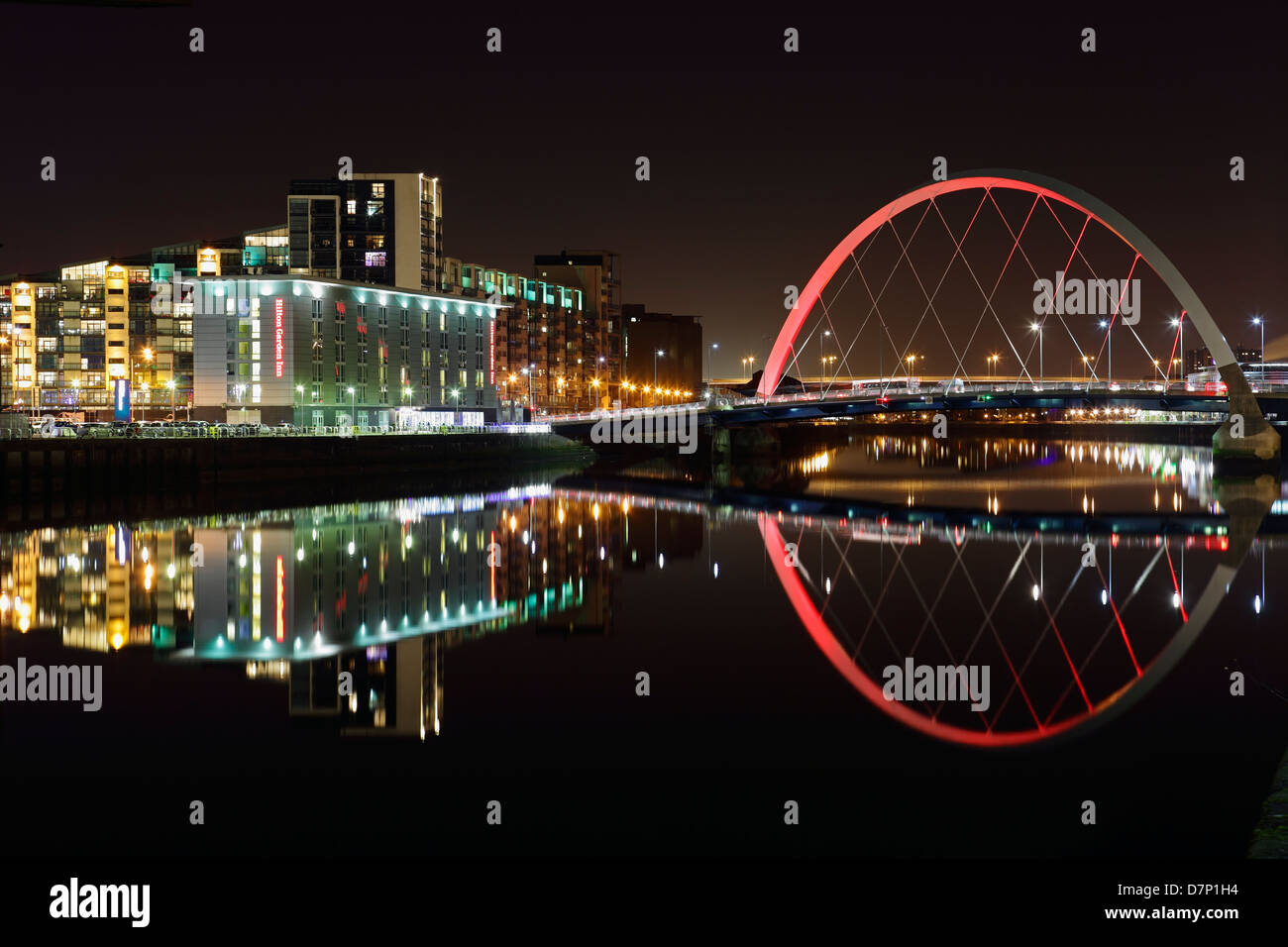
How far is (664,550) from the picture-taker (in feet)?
112

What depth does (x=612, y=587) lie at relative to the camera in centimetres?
2711

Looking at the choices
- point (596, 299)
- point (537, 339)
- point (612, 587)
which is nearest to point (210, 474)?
point (612, 587)

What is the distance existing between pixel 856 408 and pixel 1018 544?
3243 cm

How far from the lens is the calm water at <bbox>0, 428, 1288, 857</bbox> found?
1105 centimetres

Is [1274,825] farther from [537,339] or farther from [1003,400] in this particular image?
[537,339]

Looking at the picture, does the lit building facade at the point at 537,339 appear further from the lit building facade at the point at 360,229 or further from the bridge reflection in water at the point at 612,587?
the bridge reflection in water at the point at 612,587

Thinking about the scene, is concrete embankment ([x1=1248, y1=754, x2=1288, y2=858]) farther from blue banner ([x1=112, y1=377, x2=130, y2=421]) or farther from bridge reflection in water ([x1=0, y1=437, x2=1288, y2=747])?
blue banner ([x1=112, y1=377, x2=130, y2=421])

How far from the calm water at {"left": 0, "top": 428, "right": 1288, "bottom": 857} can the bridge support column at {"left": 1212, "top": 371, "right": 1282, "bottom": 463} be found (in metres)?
31.1

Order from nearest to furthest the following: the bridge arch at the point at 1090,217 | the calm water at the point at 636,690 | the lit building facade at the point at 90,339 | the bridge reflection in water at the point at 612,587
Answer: the calm water at the point at 636,690
the bridge reflection in water at the point at 612,587
the bridge arch at the point at 1090,217
the lit building facade at the point at 90,339

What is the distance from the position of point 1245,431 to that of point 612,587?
50.9 metres

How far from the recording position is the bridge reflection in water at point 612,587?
56.4 ft

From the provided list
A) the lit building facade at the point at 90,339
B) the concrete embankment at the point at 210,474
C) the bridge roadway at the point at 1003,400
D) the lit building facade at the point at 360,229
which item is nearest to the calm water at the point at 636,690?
the concrete embankment at the point at 210,474

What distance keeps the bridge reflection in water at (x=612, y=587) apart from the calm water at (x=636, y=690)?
0.12 m
